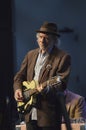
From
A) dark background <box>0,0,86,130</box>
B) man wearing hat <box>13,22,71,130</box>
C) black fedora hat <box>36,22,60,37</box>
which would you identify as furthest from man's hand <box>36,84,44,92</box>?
dark background <box>0,0,86,130</box>

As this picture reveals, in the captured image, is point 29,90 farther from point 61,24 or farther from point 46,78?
point 61,24

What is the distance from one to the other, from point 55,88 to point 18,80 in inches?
14.3

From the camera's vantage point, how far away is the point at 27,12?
7.68 metres

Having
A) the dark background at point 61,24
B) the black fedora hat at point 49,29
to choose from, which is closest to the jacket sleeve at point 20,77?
the black fedora hat at point 49,29

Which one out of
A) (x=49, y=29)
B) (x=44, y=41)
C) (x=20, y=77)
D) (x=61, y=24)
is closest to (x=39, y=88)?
(x=20, y=77)

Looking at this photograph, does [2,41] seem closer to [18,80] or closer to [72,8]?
[18,80]

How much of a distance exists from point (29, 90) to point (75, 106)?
1124mm

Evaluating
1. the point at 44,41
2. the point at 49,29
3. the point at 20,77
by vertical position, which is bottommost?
the point at 20,77

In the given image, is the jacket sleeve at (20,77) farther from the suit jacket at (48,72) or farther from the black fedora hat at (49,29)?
the black fedora hat at (49,29)

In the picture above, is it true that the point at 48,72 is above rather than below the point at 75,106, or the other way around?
above

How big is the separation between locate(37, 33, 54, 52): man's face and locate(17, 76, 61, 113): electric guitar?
26 cm

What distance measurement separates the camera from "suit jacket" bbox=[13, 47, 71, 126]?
4.47m

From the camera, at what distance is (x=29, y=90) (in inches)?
179

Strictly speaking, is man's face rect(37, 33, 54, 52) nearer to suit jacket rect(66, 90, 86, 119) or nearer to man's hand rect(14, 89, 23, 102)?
man's hand rect(14, 89, 23, 102)
